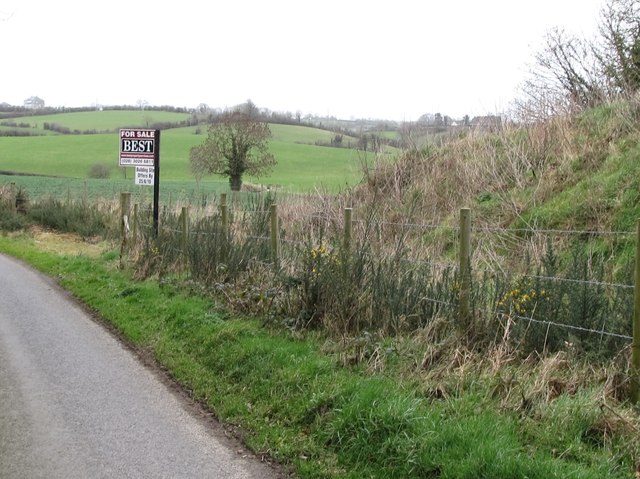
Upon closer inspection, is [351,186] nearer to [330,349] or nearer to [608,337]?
[330,349]

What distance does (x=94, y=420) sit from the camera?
20.1 feet

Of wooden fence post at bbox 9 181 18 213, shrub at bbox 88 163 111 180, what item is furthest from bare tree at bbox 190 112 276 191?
wooden fence post at bbox 9 181 18 213

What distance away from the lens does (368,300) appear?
7.56 m

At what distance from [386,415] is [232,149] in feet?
155

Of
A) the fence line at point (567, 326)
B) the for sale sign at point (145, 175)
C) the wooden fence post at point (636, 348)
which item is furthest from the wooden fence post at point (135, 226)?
the wooden fence post at point (636, 348)

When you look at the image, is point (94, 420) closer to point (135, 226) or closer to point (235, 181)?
point (135, 226)

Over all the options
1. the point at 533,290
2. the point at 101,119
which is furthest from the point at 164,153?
the point at 533,290

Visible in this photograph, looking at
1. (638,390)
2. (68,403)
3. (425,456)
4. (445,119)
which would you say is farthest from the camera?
(445,119)

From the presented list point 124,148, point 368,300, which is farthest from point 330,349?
point 124,148

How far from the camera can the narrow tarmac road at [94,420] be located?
5.12m

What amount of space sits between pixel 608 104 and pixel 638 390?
35.5 ft

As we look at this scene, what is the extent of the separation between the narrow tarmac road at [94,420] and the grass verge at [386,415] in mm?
350

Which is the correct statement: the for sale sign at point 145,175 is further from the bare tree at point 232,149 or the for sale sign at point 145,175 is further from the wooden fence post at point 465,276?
the bare tree at point 232,149

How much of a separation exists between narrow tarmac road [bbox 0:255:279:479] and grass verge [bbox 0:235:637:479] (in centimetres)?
35
